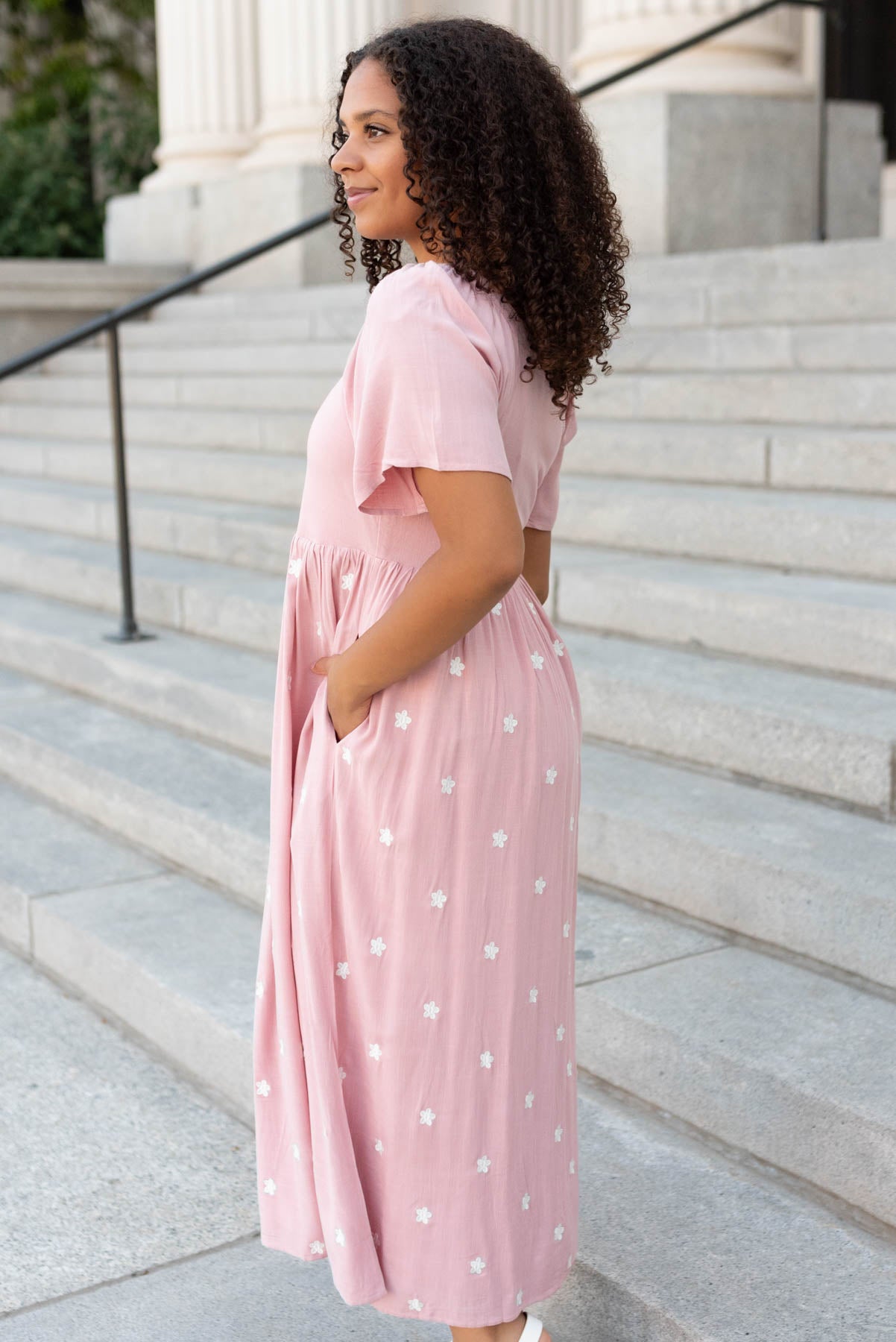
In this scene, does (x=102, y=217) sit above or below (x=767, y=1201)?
above

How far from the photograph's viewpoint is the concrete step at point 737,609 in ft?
12.5

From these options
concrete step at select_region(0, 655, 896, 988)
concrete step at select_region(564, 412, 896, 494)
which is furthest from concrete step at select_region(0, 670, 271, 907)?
concrete step at select_region(564, 412, 896, 494)

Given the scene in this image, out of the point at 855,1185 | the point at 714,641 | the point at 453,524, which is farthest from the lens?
the point at 714,641

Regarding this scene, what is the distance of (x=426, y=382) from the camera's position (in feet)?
5.79

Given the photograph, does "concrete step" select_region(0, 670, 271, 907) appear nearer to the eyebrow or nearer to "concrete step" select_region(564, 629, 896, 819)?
"concrete step" select_region(564, 629, 896, 819)

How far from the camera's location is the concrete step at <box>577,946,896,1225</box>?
2.50 meters

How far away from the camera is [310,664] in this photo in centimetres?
212

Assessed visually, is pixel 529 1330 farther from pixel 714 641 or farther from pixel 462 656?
pixel 714 641

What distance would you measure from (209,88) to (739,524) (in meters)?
7.74

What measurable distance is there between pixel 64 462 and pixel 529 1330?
6.72m

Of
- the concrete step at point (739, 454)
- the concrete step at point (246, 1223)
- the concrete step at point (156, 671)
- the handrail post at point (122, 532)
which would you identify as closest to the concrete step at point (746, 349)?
the concrete step at point (739, 454)

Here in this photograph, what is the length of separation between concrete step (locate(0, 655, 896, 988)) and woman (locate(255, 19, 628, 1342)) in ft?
3.22

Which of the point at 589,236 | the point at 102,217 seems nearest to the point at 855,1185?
the point at 589,236

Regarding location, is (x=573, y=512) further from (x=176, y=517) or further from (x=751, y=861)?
(x=751, y=861)
